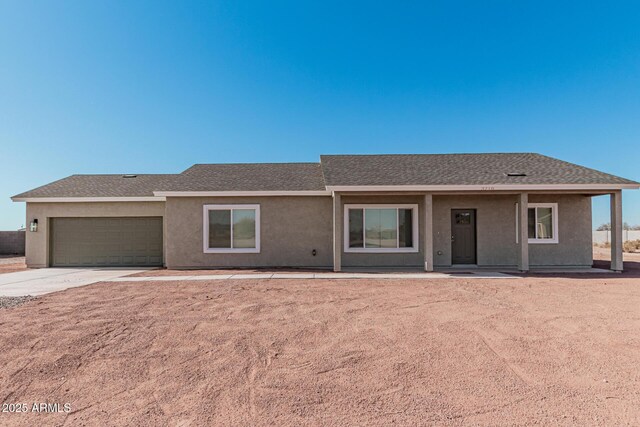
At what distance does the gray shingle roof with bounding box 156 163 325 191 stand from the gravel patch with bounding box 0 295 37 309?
5749mm

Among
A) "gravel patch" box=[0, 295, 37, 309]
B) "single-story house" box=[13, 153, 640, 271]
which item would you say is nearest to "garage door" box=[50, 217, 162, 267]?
"single-story house" box=[13, 153, 640, 271]

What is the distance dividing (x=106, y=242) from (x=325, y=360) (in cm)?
1326

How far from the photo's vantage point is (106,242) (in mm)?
13234

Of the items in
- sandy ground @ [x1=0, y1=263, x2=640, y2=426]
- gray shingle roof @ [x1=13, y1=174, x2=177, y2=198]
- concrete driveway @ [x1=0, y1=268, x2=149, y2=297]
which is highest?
gray shingle roof @ [x1=13, y1=174, x2=177, y2=198]

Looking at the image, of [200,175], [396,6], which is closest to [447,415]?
[200,175]

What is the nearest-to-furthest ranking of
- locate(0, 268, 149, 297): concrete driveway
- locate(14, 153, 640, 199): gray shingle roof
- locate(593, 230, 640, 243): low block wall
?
1. locate(0, 268, 149, 297): concrete driveway
2. locate(14, 153, 640, 199): gray shingle roof
3. locate(593, 230, 640, 243): low block wall

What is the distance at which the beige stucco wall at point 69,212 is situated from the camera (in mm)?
12969

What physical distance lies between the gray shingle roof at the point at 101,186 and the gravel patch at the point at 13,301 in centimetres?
660

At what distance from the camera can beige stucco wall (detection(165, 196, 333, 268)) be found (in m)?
11.8

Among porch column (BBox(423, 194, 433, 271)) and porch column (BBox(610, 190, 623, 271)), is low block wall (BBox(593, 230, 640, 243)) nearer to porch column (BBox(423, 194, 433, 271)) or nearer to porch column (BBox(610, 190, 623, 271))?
porch column (BBox(610, 190, 623, 271))

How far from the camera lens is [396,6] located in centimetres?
1428

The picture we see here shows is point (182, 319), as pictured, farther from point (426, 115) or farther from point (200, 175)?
point (426, 115)

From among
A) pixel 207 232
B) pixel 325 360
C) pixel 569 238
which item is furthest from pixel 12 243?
pixel 569 238

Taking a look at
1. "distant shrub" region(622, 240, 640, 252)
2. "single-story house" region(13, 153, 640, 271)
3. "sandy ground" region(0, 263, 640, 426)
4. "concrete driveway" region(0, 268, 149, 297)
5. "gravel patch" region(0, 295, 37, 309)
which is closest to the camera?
"sandy ground" region(0, 263, 640, 426)
